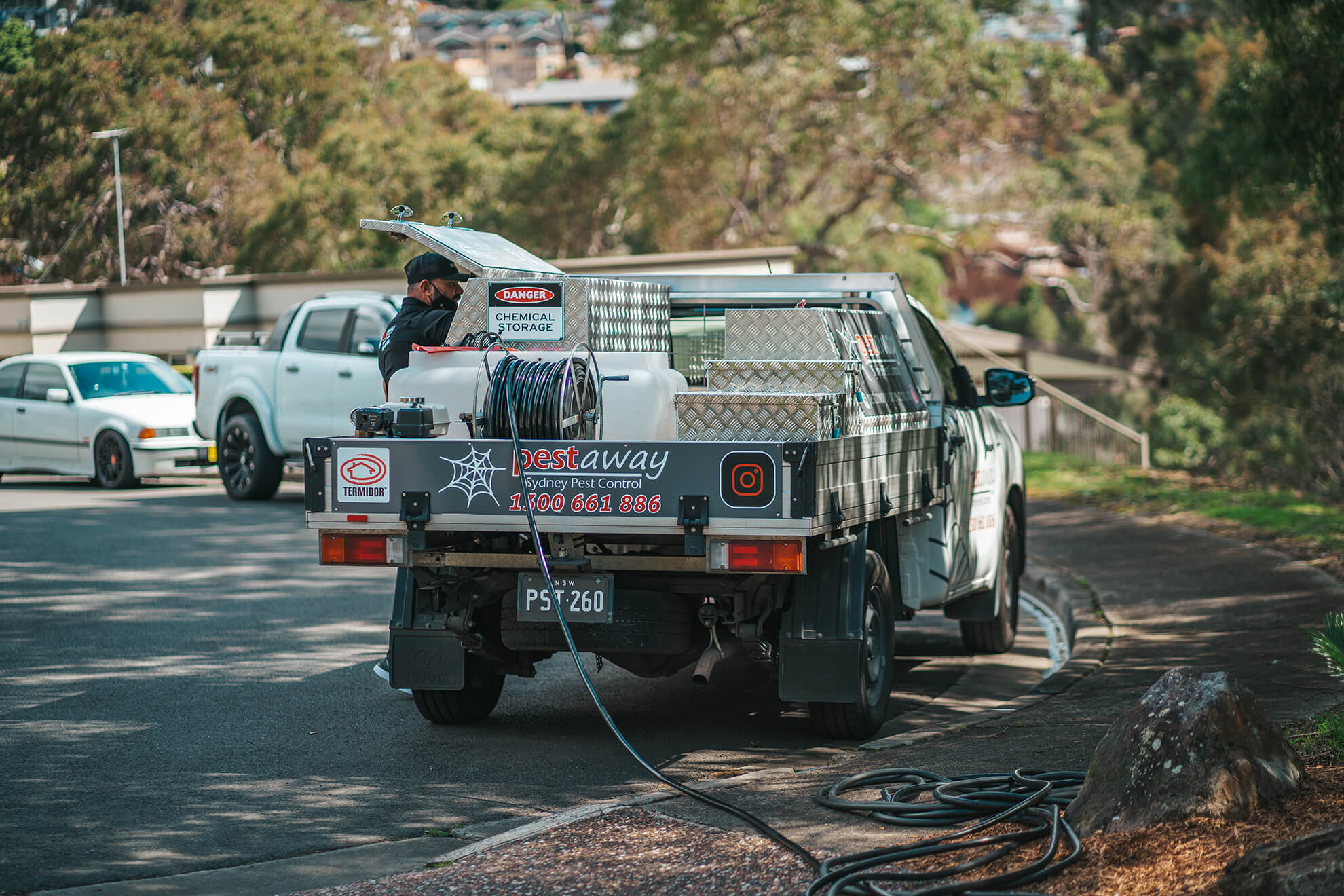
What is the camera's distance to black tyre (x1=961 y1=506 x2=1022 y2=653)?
31.0 feet

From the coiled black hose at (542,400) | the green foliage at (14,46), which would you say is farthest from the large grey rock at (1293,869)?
the green foliage at (14,46)

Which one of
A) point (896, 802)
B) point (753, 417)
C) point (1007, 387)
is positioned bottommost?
point (896, 802)

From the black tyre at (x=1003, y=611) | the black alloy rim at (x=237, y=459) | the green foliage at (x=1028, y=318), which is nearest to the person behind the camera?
the black tyre at (x=1003, y=611)

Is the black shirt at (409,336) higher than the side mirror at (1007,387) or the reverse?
higher

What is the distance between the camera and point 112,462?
18125 millimetres

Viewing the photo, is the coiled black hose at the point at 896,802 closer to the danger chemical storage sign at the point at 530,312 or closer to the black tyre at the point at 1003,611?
the danger chemical storage sign at the point at 530,312

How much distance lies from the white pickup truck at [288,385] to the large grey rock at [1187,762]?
11.2m

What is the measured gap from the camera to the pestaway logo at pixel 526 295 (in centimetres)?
704

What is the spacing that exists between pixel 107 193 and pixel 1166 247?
91.9 ft

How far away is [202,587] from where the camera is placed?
11.4 m

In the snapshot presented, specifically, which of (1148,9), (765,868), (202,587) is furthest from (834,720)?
(1148,9)

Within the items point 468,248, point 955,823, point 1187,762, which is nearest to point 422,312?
point 468,248

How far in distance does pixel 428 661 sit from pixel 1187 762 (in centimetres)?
355

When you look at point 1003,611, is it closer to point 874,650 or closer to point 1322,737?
point 874,650
